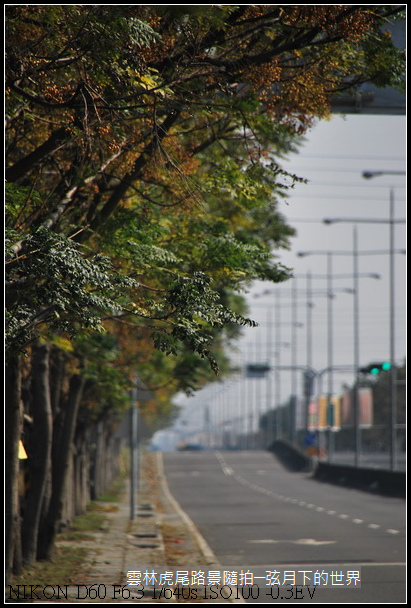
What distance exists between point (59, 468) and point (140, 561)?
3876mm

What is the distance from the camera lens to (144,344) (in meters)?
26.2

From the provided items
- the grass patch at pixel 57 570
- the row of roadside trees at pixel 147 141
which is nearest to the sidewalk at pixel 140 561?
the grass patch at pixel 57 570

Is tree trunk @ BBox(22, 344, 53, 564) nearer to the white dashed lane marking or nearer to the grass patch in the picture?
the grass patch

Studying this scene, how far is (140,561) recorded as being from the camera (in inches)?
724

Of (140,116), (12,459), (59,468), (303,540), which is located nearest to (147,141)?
(140,116)

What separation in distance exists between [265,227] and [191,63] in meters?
12.1

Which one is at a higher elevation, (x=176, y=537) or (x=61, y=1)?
(x=61, y=1)

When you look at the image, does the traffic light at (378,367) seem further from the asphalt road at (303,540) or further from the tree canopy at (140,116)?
the tree canopy at (140,116)

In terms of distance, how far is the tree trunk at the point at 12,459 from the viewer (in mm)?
14438

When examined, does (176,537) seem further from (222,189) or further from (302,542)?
(222,189)

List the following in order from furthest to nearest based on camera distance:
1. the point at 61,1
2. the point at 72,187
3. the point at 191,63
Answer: the point at 72,187
the point at 191,63
the point at 61,1

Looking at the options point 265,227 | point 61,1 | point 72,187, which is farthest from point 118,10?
point 265,227

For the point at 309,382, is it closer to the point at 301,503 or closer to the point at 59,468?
the point at 301,503

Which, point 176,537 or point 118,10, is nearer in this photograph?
point 118,10
